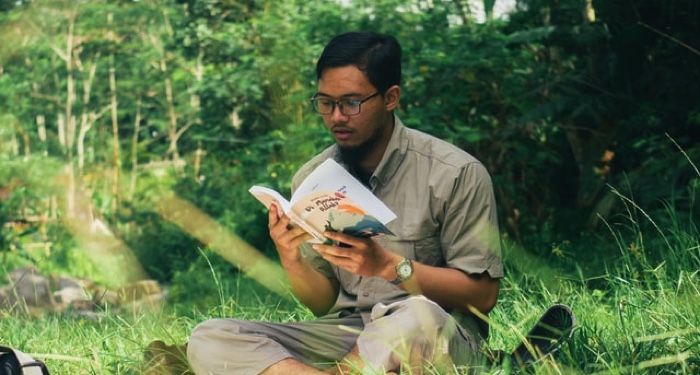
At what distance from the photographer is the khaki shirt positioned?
3.70m

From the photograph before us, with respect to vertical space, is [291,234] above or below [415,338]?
above

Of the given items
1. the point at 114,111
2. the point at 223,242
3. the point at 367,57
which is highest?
the point at 367,57

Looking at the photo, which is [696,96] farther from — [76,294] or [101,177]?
[101,177]

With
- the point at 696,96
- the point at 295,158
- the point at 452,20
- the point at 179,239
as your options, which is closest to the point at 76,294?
the point at 179,239

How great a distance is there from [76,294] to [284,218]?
27.4ft

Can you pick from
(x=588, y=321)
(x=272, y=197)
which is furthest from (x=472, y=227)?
(x=588, y=321)

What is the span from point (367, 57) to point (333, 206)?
71cm

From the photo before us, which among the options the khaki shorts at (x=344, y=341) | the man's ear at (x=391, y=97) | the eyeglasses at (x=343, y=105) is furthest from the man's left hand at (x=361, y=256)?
the man's ear at (x=391, y=97)

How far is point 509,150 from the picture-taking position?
29.1 ft

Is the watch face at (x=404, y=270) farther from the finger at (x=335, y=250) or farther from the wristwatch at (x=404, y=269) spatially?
the finger at (x=335, y=250)

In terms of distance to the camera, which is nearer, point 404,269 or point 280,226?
point 404,269

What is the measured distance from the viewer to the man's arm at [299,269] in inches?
146

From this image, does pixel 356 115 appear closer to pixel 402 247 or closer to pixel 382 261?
pixel 402 247

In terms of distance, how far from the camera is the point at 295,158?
9672mm
